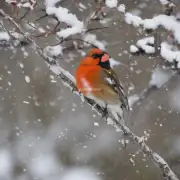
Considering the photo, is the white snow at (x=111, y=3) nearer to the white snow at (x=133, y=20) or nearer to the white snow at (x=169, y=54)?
the white snow at (x=133, y=20)

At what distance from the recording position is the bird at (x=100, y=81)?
2.49 m

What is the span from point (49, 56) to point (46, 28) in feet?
4.52

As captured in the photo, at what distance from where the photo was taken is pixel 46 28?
3.78 m

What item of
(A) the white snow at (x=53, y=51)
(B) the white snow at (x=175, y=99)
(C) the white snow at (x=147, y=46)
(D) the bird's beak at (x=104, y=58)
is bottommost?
(C) the white snow at (x=147, y=46)

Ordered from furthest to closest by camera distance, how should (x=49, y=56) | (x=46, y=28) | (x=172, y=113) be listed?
(x=172, y=113) < (x=46, y=28) < (x=49, y=56)

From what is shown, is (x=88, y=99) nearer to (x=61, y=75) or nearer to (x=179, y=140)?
(x=61, y=75)

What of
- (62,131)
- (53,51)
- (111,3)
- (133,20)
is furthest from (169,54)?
(62,131)

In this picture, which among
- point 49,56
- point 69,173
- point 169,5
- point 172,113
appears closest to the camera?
point 169,5

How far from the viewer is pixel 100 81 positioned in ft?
8.25

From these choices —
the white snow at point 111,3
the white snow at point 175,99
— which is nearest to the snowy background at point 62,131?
the white snow at point 175,99

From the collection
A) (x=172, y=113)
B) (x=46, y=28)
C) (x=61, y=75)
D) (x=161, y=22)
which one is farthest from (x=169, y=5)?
(x=172, y=113)

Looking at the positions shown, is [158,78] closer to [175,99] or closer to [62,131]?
[175,99]

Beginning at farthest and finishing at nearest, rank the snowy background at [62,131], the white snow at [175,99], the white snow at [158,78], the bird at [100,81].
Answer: the snowy background at [62,131] < the white snow at [175,99] < the white snow at [158,78] < the bird at [100,81]

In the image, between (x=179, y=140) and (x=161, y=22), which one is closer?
(x=161, y=22)
